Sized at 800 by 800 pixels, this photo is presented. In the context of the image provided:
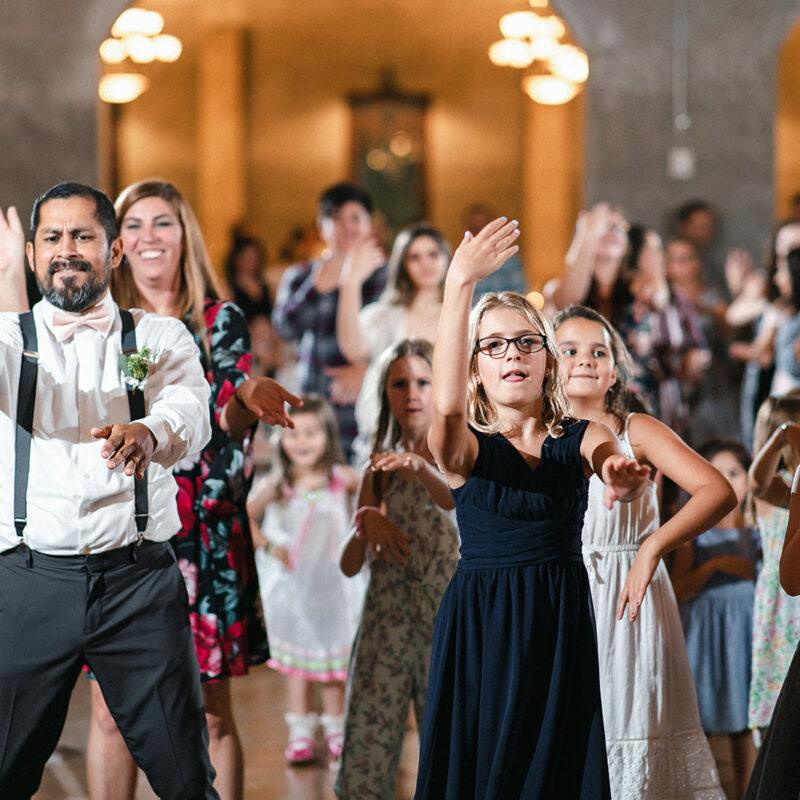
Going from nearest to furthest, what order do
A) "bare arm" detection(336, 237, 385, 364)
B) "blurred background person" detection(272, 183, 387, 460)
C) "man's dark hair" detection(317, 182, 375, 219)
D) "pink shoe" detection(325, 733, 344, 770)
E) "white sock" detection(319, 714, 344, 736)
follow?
"pink shoe" detection(325, 733, 344, 770) → "white sock" detection(319, 714, 344, 736) → "bare arm" detection(336, 237, 385, 364) → "blurred background person" detection(272, 183, 387, 460) → "man's dark hair" detection(317, 182, 375, 219)

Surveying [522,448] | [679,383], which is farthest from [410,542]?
[679,383]

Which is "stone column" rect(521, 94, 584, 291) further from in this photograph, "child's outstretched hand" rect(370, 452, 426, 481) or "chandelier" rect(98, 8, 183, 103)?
"child's outstretched hand" rect(370, 452, 426, 481)

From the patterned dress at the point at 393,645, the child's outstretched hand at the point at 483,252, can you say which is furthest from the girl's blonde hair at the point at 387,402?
the child's outstretched hand at the point at 483,252

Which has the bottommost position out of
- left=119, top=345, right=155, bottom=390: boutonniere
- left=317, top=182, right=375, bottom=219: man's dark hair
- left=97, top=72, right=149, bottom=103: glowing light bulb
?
left=119, top=345, right=155, bottom=390: boutonniere

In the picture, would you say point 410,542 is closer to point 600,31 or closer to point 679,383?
point 679,383

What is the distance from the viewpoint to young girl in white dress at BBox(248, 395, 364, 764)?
208 inches

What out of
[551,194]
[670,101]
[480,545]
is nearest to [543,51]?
[551,194]

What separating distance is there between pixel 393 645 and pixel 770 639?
1160mm

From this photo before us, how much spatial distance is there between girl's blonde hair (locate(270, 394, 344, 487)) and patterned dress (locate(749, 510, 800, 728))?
196 cm

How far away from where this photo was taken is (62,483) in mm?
3041

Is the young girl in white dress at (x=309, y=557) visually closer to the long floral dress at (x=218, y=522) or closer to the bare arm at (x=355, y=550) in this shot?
the bare arm at (x=355, y=550)

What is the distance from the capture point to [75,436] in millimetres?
3062

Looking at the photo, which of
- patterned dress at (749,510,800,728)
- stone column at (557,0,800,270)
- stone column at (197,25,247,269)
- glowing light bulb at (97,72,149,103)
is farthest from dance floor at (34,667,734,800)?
stone column at (197,25,247,269)

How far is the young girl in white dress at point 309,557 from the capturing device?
5.28 m
